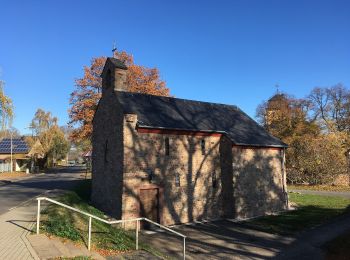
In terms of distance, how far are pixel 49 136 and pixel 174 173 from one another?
167ft

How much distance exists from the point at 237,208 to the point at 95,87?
94.0 ft

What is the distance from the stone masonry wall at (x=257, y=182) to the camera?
72.5 feet

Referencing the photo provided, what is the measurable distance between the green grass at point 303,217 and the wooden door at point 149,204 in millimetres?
5951

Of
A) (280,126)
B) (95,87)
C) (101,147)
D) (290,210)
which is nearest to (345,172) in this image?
(280,126)

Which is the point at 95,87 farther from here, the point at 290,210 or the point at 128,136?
the point at 290,210

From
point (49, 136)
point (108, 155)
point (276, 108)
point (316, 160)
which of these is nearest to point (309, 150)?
point (316, 160)

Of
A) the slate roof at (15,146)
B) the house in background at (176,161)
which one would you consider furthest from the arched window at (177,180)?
the slate roof at (15,146)

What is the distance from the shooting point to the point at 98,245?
11.9 metres

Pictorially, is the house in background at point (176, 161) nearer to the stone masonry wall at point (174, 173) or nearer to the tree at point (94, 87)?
the stone masonry wall at point (174, 173)

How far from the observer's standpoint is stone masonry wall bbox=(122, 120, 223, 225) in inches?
745

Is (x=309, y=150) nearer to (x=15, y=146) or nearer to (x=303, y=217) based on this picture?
(x=303, y=217)

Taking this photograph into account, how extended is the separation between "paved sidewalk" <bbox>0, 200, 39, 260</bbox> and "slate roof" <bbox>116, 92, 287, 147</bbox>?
8076 millimetres

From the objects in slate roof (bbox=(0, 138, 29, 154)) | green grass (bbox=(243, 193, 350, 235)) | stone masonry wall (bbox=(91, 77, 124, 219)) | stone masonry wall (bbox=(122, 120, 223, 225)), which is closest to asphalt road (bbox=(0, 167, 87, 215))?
stone masonry wall (bbox=(91, 77, 124, 219))

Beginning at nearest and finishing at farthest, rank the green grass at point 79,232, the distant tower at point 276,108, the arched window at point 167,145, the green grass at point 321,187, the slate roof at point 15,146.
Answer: the green grass at point 79,232
the arched window at point 167,145
the green grass at point 321,187
the distant tower at point 276,108
the slate roof at point 15,146
